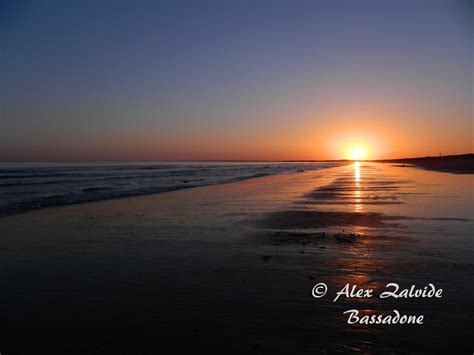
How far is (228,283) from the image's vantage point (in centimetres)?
666

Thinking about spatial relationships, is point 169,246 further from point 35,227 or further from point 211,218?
point 35,227

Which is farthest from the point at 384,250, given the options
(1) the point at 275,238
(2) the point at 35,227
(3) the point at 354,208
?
(2) the point at 35,227

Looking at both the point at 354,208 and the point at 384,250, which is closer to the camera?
the point at 384,250

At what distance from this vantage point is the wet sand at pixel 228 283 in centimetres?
453

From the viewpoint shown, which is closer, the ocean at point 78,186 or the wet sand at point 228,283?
the wet sand at point 228,283

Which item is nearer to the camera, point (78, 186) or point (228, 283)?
point (228, 283)

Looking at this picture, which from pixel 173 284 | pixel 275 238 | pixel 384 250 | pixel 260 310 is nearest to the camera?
pixel 260 310

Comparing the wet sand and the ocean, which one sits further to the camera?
the ocean

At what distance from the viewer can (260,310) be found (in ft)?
17.7

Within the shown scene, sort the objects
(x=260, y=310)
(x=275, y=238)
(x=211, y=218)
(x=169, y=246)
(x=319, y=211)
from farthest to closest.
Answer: (x=319, y=211) → (x=211, y=218) → (x=275, y=238) → (x=169, y=246) → (x=260, y=310)

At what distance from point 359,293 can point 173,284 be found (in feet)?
11.3

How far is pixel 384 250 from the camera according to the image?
8922mm

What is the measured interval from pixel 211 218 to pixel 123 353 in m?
10.8

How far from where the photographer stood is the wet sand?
14.9 feet
